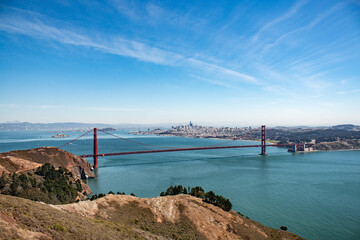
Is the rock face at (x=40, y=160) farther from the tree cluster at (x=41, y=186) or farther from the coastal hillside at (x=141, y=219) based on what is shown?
the coastal hillside at (x=141, y=219)

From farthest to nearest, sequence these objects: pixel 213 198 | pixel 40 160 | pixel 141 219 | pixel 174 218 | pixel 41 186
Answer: pixel 40 160, pixel 41 186, pixel 213 198, pixel 174 218, pixel 141 219

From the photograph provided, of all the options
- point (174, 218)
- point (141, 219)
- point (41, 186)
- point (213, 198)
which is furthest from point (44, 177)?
point (213, 198)

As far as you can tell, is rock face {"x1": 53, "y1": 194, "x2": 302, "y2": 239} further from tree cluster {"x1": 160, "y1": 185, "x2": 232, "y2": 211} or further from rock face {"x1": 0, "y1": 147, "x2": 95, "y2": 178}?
rock face {"x1": 0, "y1": 147, "x2": 95, "y2": 178}

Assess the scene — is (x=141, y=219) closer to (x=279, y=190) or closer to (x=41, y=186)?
(x=41, y=186)

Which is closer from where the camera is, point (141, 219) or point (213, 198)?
point (141, 219)

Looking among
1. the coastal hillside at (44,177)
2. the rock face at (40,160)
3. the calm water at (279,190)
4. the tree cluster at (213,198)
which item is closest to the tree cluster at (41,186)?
the coastal hillside at (44,177)

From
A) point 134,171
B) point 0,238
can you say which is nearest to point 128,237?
point 0,238
